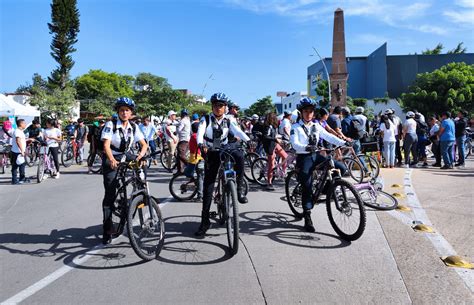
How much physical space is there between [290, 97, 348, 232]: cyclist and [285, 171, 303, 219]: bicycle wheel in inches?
24.2

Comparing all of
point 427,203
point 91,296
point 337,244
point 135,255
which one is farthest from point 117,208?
point 427,203

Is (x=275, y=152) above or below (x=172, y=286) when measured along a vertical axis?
above

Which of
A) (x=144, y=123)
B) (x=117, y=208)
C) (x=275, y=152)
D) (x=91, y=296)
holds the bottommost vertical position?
(x=91, y=296)

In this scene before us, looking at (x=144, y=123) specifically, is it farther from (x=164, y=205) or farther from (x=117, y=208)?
(x=117, y=208)

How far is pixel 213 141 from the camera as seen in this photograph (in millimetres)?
5422

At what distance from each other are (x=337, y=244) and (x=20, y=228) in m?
4.87

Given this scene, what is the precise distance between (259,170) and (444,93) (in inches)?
1557

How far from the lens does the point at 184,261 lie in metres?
4.42

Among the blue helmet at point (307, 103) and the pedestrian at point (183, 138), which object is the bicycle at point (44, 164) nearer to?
the pedestrian at point (183, 138)

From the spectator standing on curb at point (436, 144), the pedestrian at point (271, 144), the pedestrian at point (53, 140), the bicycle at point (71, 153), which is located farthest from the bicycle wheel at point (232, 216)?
the bicycle at point (71, 153)

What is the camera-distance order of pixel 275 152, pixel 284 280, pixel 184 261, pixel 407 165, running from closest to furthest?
1. pixel 284 280
2. pixel 184 261
3. pixel 275 152
4. pixel 407 165

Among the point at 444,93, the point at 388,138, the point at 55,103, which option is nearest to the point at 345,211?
the point at 388,138

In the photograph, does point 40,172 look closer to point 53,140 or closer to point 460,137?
point 53,140

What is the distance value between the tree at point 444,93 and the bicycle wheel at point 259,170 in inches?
1473
